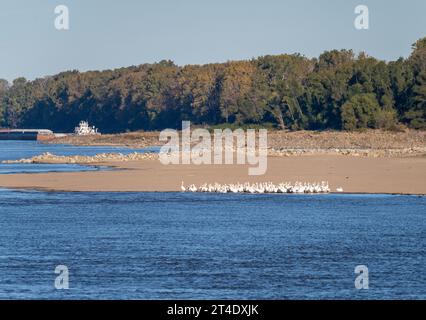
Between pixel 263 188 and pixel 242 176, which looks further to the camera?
pixel 242 176

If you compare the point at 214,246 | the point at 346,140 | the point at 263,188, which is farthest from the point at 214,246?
the point at 346,140

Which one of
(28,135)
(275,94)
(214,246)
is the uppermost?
(275,94)

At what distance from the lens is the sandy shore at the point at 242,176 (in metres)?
43.4

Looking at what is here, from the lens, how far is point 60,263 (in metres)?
23.4

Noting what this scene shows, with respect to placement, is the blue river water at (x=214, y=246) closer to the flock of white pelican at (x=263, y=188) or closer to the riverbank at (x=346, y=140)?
the flock of white pelican at (x=263, y=188)

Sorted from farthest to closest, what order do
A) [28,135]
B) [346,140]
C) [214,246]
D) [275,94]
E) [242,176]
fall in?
[28,135]
[275,94]
[346,140]
[242,176]
[214,246]

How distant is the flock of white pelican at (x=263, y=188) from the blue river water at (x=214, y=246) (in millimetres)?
1152

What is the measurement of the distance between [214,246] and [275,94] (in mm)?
102630

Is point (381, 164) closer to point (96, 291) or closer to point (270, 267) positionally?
point (270, 267)

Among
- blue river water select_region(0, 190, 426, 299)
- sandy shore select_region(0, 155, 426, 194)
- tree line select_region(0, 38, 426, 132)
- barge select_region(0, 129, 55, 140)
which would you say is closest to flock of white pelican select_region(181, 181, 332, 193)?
sandy shore select_region(0, 155, 426, 194)

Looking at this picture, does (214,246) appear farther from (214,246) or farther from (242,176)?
(242,176)

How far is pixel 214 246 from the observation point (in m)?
26.2

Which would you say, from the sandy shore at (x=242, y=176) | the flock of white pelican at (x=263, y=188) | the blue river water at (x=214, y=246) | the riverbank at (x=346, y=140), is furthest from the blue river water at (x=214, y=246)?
the riverbank at (x=346, y=140)

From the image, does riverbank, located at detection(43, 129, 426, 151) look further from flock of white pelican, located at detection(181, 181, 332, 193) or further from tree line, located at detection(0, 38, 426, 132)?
flock of white pelican, located at detection(181, 181, 332, 193)
